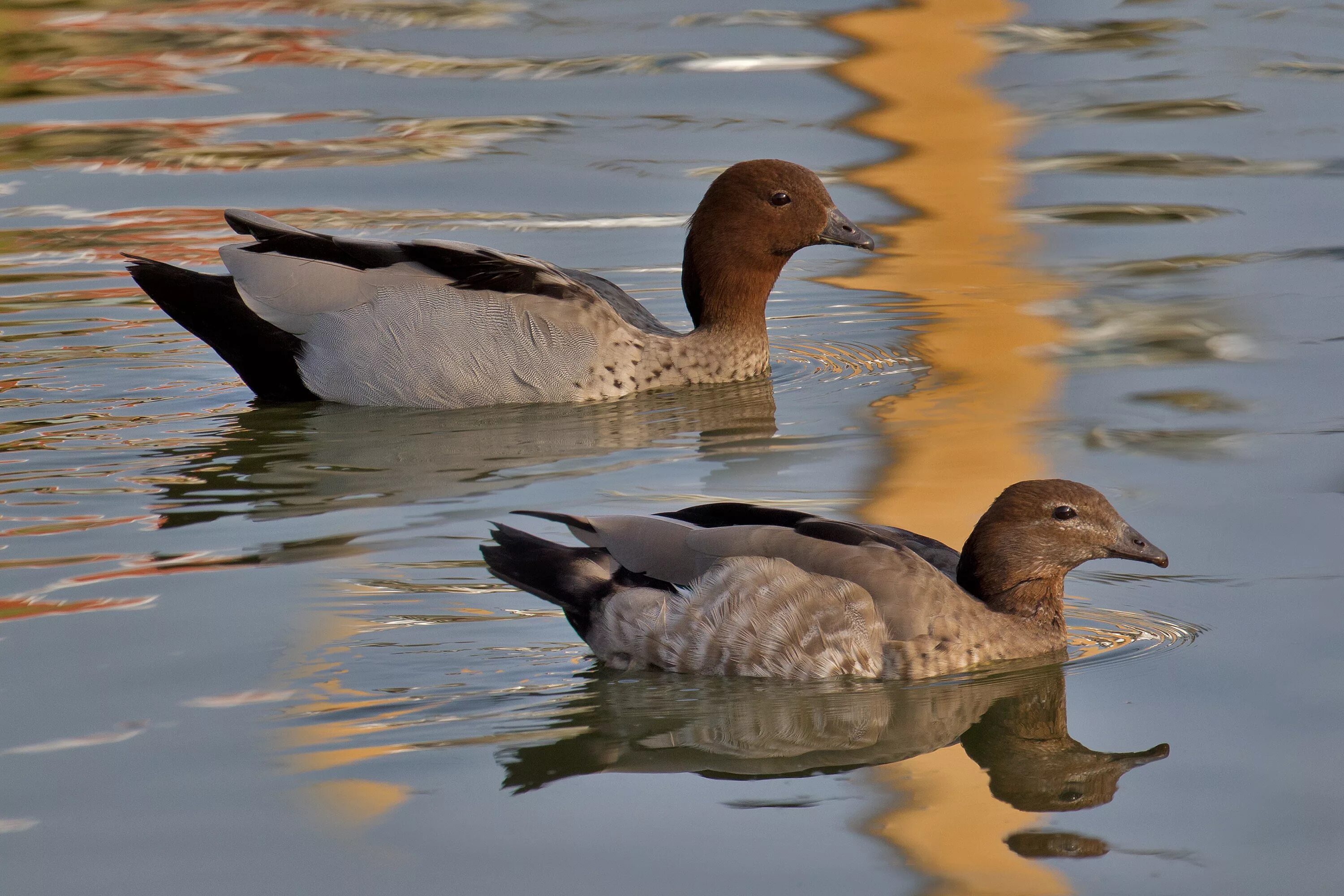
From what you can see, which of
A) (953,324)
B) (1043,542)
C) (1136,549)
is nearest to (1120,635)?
(1136,549)

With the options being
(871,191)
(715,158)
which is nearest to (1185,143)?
(871,191)

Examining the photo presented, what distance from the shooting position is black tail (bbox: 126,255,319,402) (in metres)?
9.81

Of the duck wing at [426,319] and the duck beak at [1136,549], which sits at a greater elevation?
the duck wing at [426,319]

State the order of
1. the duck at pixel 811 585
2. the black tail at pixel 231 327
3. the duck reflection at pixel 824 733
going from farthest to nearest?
the black tail at pixel 231 327
the duck at pixel 811 585
the duck reflection at pixel 824 733

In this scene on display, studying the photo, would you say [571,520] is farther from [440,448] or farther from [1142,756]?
[440,448]

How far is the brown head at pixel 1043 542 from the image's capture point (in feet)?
20.8

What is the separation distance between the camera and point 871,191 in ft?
49.1

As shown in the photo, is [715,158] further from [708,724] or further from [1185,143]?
[708,724]

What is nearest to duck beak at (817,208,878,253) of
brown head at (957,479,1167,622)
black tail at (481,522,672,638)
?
brown head at (957,479,1167,622)

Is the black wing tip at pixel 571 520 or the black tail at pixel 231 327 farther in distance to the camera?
the black tail at pixel 231 327

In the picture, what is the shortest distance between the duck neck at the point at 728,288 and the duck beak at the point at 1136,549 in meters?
4.18

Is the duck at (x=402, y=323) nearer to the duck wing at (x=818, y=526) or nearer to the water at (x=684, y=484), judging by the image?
the water at (x=684, y=484)

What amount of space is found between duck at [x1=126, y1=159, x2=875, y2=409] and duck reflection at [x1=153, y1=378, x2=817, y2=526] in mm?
130

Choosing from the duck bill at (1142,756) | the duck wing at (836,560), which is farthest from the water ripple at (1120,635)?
the duck bill at (1142,756)
